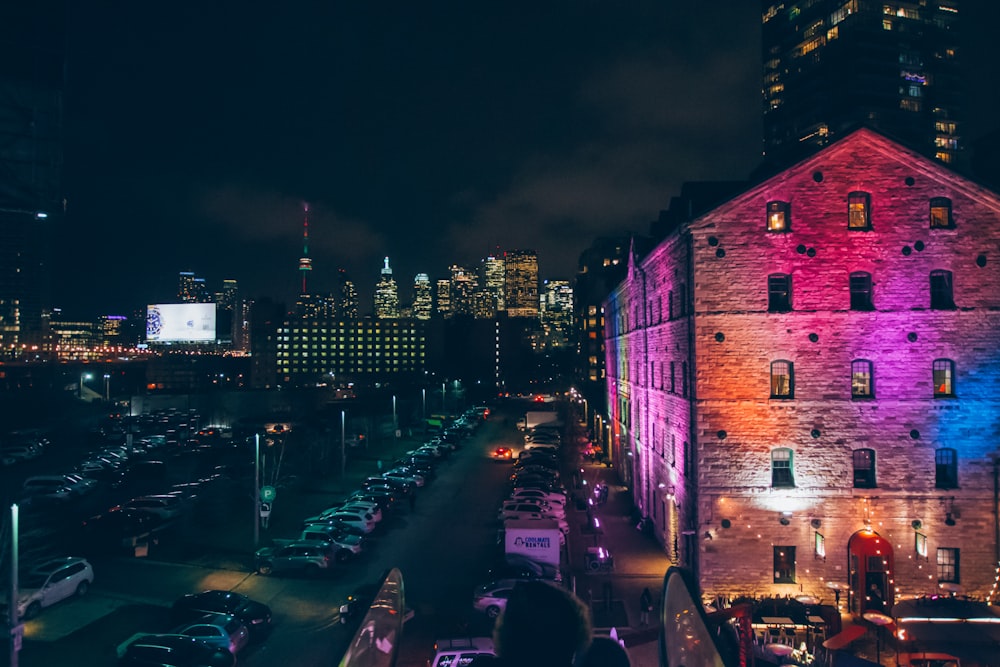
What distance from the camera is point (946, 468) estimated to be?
23703mm

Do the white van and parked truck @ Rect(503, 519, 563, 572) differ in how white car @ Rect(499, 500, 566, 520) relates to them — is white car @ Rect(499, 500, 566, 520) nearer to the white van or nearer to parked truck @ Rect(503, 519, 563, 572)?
parked truck @ Rect(503, 519, 563, 572)

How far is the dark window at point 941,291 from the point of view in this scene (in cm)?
2347

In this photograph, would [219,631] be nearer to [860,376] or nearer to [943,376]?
[860,376]

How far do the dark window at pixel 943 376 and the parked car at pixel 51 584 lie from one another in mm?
34138

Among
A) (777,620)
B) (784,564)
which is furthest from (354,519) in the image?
(777,620)

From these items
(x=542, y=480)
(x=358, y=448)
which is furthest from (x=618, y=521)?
(x=358, y=448)

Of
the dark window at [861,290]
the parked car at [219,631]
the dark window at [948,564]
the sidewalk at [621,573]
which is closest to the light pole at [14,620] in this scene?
the parked car at [219,631]

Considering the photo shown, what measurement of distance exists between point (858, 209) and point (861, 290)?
3256mm

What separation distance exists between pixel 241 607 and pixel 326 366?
160 m

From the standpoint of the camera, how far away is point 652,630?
20.5 m

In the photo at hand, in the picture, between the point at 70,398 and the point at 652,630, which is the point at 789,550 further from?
the point at 70,398

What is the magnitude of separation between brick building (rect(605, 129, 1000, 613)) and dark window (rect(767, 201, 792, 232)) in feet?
0.19

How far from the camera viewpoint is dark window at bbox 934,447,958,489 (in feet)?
77.1

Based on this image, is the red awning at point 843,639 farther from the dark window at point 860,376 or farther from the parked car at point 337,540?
the parked car at point 337,540
